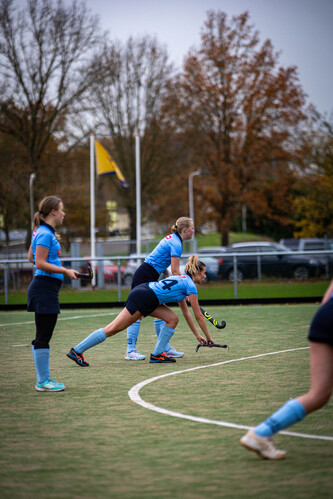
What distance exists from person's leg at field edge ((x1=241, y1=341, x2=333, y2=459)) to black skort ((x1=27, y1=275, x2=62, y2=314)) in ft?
10.0

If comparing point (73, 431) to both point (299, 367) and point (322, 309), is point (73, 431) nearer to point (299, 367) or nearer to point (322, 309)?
point (322, 309)

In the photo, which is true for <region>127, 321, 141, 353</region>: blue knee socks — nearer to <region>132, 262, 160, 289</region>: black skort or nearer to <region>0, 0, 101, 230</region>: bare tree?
<region>132, 262, 160, 289</region>: black skort

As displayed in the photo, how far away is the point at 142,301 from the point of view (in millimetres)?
8539

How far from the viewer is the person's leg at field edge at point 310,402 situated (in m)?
4.50

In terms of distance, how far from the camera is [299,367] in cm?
888

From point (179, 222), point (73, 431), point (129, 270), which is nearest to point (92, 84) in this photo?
point (129, 270)

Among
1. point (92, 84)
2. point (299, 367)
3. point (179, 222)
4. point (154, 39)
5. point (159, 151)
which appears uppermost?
point (154, 39)

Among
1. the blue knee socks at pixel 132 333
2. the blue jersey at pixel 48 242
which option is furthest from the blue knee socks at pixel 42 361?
the blue knee socks at pixel 132 333

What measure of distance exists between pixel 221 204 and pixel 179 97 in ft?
20.9

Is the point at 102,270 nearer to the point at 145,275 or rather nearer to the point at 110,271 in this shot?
the point at 110,271

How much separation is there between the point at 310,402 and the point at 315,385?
4.4 inches

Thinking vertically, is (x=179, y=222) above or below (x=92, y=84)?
below

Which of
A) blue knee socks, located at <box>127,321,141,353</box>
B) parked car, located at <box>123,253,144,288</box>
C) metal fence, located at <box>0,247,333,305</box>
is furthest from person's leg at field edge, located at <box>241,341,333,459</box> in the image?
parked car, located at <box>123,253,144,288</box>

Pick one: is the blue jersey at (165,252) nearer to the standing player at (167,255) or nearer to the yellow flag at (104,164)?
the standing player at (167,255)
